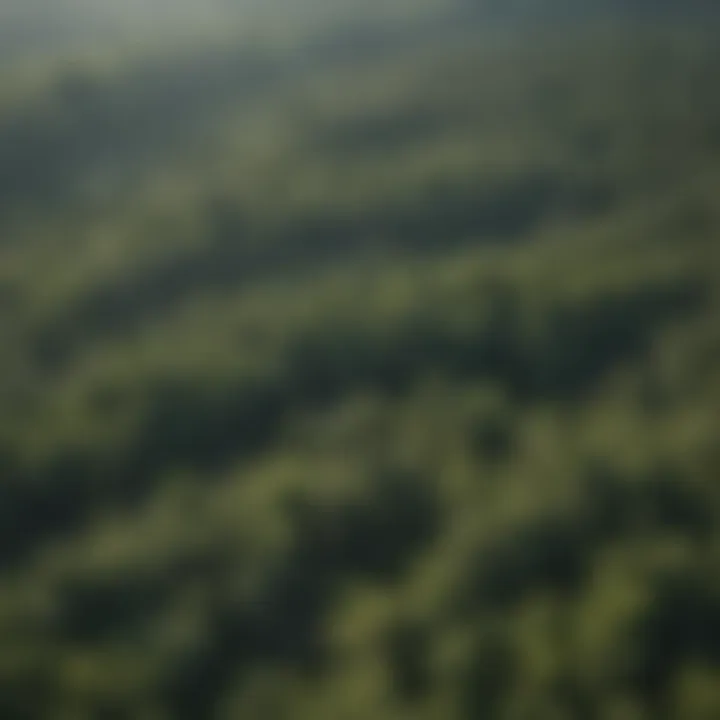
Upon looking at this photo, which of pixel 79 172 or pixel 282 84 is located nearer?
pixel 79 172

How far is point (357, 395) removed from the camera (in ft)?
35.3

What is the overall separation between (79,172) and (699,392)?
10.0m

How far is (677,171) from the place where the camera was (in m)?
15.9

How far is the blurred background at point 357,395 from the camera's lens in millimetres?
7859

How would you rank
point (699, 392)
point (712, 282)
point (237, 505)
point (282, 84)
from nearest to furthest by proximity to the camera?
point (237, 505)
point (699, 392)
point (712, 282)
point (282, 84)

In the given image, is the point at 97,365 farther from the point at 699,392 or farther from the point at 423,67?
the point at 423,67

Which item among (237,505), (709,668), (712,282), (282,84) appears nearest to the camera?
(709,668)

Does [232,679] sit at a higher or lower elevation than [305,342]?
lower

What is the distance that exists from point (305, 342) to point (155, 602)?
3876 mm

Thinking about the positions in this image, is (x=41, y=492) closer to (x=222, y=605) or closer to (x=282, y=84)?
(x=222, y=605)

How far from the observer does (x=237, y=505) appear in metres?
9.33

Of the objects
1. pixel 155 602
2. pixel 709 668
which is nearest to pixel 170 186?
pixel 155 602

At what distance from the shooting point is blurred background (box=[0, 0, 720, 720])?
7.86 m

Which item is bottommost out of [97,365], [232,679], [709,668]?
[709,668]
